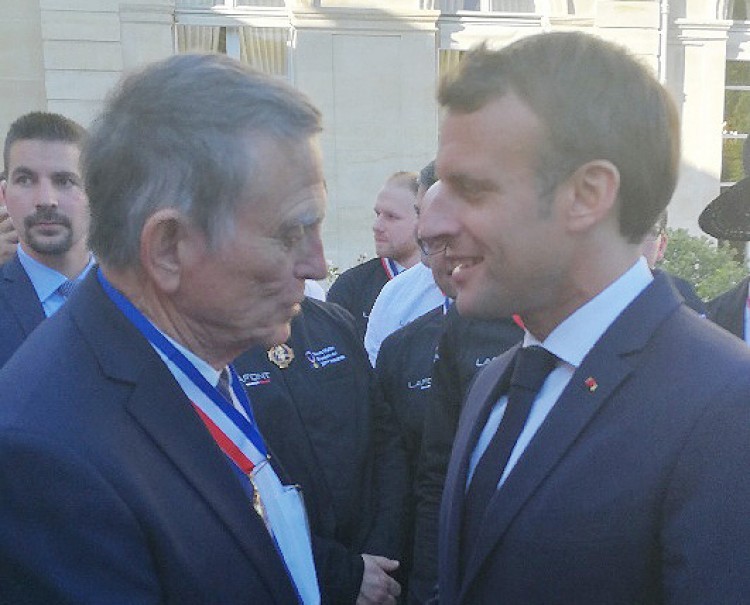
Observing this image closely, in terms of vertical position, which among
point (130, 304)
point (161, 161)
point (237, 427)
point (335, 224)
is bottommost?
point (335, 224)

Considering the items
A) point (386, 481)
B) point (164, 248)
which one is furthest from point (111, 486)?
point (386, 481)

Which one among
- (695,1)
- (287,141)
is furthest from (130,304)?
(695,1)

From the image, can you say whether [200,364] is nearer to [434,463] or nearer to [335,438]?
[335,438]

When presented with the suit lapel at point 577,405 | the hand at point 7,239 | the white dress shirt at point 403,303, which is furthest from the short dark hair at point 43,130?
the suit lapel at point 577,405

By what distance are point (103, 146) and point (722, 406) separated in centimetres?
112

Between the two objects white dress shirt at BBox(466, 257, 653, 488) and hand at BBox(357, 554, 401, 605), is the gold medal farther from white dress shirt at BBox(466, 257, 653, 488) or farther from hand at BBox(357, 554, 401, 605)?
white dress shirt at BBox(466, 257, 653, 488)

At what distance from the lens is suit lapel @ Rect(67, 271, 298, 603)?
148 cm

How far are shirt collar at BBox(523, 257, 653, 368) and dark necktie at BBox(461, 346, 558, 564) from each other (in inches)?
2.9

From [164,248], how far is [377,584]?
1.46m

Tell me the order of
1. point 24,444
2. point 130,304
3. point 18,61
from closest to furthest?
point 24,444, point 130,304, point 18,61

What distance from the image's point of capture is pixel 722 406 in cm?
139

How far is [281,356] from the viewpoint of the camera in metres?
2.81

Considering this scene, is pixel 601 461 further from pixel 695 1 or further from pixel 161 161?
pixel 695 1

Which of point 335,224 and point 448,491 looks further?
point 335,224
